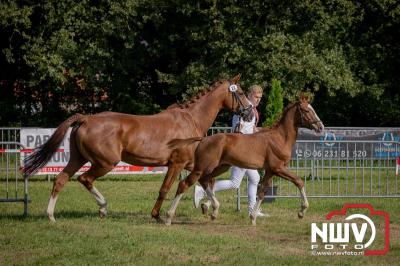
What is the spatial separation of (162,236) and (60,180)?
276cm

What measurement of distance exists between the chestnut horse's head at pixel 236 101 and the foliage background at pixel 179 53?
58.4ft

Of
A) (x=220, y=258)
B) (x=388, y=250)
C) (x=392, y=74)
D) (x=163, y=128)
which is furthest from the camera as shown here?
(x=392, y=74)

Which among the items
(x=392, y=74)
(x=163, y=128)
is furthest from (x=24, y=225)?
(x=392, y=74)

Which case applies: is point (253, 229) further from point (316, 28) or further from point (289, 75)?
point (316, 28)

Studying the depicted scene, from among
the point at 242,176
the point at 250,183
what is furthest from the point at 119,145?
the point at 250,183

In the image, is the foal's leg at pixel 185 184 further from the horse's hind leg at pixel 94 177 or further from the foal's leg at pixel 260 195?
the horse's hind leg at pixel 94 177

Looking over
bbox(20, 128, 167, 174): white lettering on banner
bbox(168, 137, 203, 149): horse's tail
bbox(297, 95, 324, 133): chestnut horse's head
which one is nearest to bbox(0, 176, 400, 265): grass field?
bbox(168, 137, 203, 149): horse's tail

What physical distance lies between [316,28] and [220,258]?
26.0m

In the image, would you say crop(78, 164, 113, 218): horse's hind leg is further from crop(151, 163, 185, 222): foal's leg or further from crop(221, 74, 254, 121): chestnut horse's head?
crop(221, 74, 254, 121): chestnut horse's head

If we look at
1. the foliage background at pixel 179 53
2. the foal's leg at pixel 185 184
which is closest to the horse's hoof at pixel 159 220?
the foal's leg at pixel 185 184

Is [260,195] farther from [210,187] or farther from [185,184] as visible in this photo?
[185,184]

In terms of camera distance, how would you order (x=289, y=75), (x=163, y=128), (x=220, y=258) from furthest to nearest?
(x=289, y=75) < (x=163, y=128) < (x=220, y=258)

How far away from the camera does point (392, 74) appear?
124ft

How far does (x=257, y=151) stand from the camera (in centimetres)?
1211
